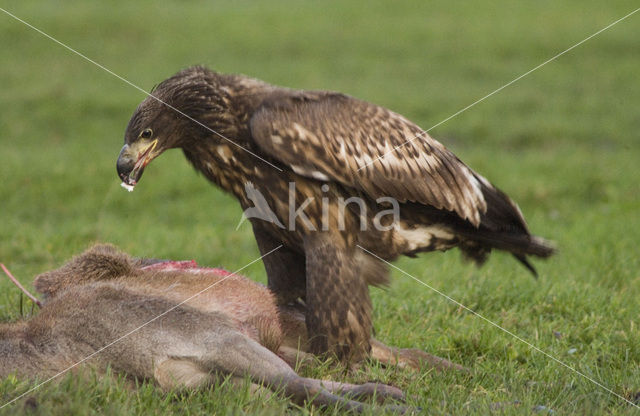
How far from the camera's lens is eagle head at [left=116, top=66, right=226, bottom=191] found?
4.42 meters

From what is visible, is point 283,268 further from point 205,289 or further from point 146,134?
point 146,134

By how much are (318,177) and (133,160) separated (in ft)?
3.28

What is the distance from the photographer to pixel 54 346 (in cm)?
363

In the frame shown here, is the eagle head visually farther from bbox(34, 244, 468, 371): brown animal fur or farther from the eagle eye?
bbox(34, 244, 468, 371): brown animal fur

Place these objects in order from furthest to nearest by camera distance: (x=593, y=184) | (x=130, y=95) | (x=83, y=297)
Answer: (x=130, y=95)
(x=593, y=184)
(x=83, y=297)

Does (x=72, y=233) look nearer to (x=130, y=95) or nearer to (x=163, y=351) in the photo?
(x=163, y=351)

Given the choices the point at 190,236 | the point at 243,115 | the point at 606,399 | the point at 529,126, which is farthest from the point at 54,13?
the point at 606,399

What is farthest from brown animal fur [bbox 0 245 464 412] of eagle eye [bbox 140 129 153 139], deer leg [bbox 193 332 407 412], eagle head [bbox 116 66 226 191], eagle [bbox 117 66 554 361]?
eagle eye [bbox 140 129 153 139]

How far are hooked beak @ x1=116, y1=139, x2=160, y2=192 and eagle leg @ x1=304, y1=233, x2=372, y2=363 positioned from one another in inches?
38.4

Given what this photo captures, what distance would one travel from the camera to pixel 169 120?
14.7 ft

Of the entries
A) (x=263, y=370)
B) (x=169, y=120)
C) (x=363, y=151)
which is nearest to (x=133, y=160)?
(x=169, y=120)

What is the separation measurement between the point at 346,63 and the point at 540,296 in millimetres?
13930

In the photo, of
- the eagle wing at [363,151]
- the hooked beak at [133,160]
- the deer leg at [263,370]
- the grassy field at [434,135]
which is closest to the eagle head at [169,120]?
the hooked beak at [133,160]

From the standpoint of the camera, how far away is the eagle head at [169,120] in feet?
14.5
